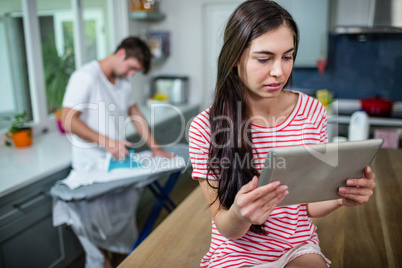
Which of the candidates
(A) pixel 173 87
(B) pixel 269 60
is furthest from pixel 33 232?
(A) pixel 173 87

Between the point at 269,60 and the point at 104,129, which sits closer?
the point at 269,60

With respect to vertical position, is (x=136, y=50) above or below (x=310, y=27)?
below

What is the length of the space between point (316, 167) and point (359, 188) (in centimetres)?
19

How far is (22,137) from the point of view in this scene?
8.00ft

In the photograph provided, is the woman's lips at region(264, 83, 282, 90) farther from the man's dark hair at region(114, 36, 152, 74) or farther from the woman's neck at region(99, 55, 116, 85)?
the woman's neck at region(99, 55, 116, 85)

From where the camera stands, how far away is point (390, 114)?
128 inches

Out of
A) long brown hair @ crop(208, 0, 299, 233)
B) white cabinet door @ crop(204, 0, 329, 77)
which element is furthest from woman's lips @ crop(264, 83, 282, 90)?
white cabinet door @ crop(204, 0, 329, 77)

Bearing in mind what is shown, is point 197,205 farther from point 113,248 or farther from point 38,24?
point 38,24

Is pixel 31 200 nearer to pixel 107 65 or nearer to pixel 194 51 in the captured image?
pixel 107 65

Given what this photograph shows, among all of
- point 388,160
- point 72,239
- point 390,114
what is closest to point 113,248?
point 72,239

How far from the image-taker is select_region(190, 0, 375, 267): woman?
96 centimetres

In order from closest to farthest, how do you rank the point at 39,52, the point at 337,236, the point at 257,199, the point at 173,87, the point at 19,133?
1. the point at 257,199
2. the point at 337,236
3. the point at 19,133
4. the point at 39,52
5. the point at 173,87

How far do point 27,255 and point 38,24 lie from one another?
1.74 m

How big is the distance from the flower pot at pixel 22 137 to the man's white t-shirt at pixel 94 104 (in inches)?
14.4
